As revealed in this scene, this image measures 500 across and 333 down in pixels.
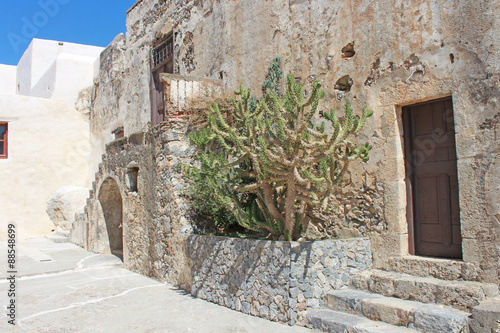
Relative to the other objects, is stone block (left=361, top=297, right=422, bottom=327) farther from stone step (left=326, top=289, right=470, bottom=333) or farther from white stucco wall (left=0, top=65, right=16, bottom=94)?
white stucco wall (left=0, top=65, right=16, bottom=94)

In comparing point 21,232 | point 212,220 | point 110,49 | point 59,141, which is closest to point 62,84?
point 59,141

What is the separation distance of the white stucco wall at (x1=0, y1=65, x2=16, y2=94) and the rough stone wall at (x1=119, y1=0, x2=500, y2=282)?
20.0 meters

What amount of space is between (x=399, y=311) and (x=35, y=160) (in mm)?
14246

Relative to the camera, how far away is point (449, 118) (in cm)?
505

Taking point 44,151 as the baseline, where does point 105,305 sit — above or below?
below

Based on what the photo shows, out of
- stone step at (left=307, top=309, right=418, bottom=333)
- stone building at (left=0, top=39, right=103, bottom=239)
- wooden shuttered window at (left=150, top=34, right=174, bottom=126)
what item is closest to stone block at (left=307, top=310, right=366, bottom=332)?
stone step at (left=307, top=309, right=418, bottom=333)

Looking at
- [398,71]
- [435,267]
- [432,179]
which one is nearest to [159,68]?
[398,71]

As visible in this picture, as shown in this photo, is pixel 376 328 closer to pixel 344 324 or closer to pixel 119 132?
pixel 344 324

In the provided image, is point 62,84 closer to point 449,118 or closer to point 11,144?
point 11,144

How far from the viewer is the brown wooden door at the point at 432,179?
502 centimetres

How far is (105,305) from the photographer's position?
244 inches

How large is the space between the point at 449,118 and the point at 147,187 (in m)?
5.39

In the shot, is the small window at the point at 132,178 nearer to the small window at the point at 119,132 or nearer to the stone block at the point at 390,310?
the small window at the point at 119,132

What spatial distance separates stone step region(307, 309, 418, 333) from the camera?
4232 mm
